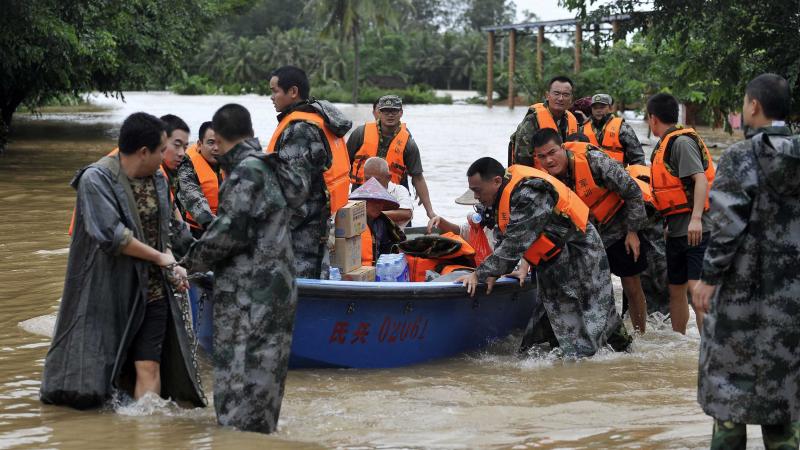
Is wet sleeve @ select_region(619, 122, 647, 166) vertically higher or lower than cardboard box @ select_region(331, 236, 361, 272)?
higher

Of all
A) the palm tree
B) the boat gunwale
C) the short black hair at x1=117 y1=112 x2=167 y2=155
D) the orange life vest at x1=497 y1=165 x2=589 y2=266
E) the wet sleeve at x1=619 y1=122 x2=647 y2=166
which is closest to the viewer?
the short black hair at x1=117 y1=112 x2=167 y2=155

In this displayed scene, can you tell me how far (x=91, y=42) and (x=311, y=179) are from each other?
14018 mm

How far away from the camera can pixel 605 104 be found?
32.5 ft

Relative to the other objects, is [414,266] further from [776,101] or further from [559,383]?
[776,101]

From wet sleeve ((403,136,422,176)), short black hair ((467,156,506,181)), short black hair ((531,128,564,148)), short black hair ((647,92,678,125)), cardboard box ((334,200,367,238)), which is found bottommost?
cardboard box ((334,200,367,238))

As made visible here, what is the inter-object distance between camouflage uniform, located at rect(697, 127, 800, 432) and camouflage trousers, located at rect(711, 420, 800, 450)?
2.8 inches

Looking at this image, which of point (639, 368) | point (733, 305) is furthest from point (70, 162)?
point (733, 305)

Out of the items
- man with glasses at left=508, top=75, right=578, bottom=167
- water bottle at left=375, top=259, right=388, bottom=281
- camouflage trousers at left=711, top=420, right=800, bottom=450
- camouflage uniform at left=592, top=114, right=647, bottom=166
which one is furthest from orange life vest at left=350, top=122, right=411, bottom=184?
camouflage trousers at left=711, top=420, right=800, bottom=450

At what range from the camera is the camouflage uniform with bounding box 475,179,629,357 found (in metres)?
7.42

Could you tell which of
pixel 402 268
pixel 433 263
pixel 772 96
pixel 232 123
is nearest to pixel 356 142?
pixel 433 263

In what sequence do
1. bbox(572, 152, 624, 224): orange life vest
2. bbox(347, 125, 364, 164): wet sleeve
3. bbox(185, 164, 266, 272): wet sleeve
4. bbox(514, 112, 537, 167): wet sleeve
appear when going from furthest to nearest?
bbox(347, 125, 364, 164): wet sleeve → bbox(514, 112, 537, 167): wet sleeve → bbox(572, 152, 624, 224): orange life vest → bbox(185, 164, 266, 272): wet sleeve

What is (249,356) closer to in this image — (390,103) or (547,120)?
(547,120)

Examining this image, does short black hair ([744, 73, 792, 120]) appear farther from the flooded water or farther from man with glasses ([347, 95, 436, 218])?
man with glasses ([347, 95, 436, 218])

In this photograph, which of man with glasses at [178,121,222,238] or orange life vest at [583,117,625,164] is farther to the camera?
orange life vest at [583,117,625,164]
